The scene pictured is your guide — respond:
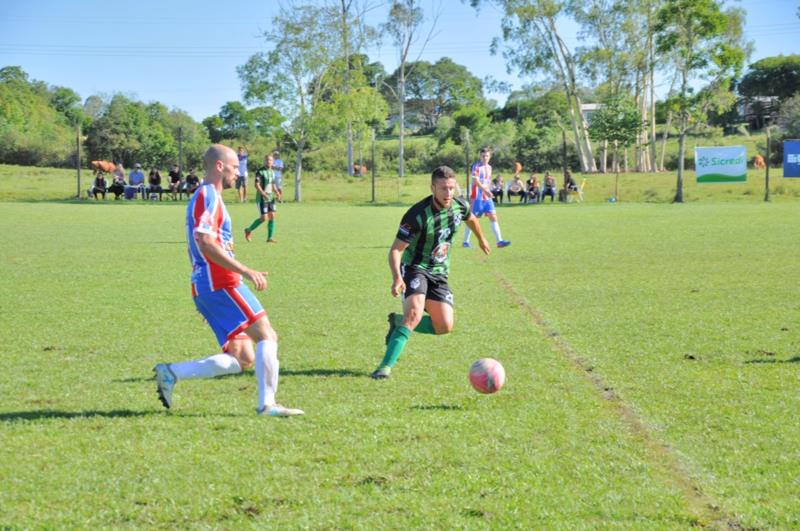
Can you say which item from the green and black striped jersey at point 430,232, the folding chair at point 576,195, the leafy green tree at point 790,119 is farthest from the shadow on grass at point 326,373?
the leafy green tree at point 790,119

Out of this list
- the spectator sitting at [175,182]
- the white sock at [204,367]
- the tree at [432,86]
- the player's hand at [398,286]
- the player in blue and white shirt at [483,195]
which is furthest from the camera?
the tree at [432,86]

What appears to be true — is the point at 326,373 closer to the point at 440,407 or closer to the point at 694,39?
the point at 440,407

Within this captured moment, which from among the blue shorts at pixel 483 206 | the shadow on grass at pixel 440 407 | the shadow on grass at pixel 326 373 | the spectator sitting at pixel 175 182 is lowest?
the shadow on grass at pixel 440 407

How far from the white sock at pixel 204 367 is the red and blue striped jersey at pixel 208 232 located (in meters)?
0.47

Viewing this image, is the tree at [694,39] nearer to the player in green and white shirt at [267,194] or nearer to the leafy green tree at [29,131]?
the player in green and white shirt at [267,194]

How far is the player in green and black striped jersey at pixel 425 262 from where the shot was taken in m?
7.05

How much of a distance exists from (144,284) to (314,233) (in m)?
10.5

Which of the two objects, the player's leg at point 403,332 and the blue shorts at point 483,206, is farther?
the blue shorts at point 483,206

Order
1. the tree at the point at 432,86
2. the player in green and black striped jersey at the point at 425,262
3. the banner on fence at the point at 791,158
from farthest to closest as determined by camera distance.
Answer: the tree at the point at 432,86 → the banner on fence at the point at 791,158 → the player in green and black striped jersey at the point at 425,262

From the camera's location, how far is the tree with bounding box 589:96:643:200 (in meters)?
43.8

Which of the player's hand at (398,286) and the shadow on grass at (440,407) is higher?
the player's hand at (398,286)

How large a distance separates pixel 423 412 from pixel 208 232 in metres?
1.83

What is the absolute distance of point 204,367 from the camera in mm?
5801

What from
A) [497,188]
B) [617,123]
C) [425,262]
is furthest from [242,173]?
[425,262]
